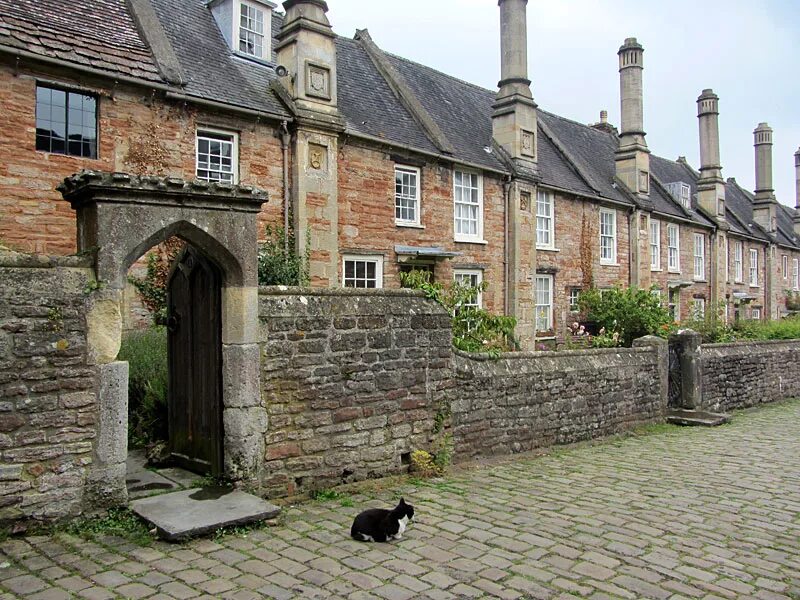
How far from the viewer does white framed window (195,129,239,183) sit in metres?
13.2

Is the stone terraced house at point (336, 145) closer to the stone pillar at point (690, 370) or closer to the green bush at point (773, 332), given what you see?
the green bush at point (773, 332)

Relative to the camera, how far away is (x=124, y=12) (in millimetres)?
13578

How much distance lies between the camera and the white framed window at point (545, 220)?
2161cm

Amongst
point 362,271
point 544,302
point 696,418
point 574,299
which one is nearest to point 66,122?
point 362,271

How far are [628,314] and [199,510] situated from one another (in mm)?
17314

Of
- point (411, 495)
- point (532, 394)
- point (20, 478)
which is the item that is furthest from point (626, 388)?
point (20, 478)

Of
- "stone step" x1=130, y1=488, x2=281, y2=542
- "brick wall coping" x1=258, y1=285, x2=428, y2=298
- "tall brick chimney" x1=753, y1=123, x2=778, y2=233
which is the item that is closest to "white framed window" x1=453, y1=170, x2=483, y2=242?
"brick wall coping" x1=258, y1=285, x2=428, y2=298

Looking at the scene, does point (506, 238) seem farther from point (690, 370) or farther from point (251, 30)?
point (251, 30)

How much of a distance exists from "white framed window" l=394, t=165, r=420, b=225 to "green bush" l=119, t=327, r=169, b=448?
8472 mm

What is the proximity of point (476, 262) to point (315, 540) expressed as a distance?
1408 cm

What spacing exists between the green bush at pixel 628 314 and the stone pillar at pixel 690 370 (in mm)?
4901

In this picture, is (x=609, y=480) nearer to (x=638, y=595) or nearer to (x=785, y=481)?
(x=785, y=481)

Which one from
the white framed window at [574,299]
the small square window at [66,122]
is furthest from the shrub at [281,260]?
the white framed window at [574,299]

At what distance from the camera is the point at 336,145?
1491cm
